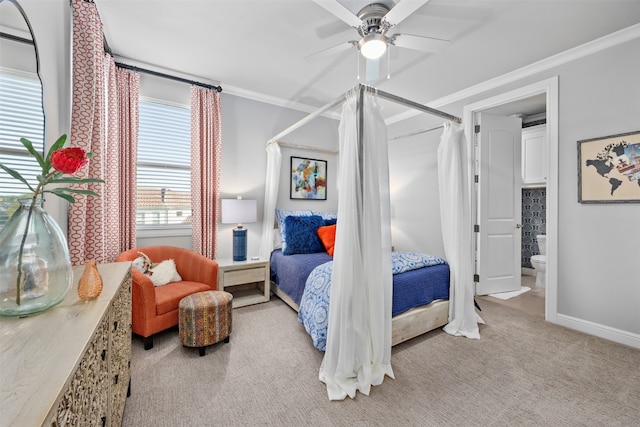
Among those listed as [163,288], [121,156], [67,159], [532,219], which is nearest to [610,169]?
[532,219]

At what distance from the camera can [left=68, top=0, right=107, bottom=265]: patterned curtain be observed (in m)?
1.88

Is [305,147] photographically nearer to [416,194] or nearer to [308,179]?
[308,179]

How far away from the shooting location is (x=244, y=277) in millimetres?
3049

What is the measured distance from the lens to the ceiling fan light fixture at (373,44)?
1.96m

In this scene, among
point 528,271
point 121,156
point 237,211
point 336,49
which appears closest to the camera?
point 336,49

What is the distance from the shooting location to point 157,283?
2.55 meters

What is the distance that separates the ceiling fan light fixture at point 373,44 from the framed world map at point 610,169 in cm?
220

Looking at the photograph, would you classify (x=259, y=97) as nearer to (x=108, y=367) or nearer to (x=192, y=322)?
(x=192, y=322)

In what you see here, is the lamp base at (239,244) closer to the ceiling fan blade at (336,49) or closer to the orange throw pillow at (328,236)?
the orange throw pillow at (328,236)

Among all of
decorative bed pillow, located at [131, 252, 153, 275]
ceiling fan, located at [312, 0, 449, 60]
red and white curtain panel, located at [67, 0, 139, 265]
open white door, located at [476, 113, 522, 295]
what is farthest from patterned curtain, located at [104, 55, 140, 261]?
open white door, located at [476, 113, 522, 295]

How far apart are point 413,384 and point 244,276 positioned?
1993 mm

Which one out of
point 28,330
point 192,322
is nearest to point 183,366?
point 192,322

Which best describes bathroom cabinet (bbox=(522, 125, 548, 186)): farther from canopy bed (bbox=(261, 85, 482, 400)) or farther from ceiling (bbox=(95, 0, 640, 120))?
canopy bed (bbox=(261, 85, 482, 400))

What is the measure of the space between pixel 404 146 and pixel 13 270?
4.39m
